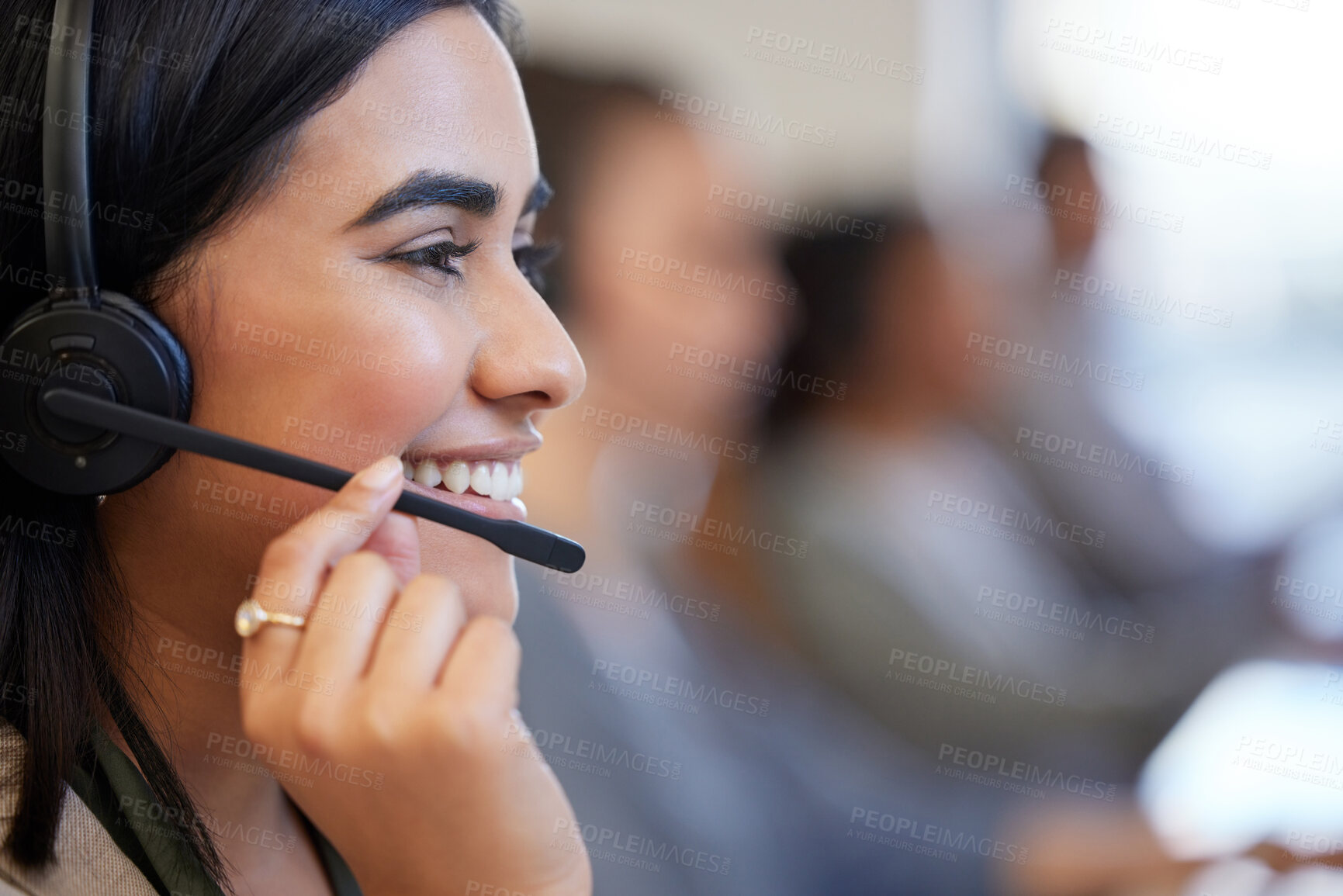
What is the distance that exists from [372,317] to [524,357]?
0.13 m

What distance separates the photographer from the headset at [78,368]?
1.97ft

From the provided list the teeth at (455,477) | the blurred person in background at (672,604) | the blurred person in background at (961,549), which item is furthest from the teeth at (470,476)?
the blurred person in background at (961,549)

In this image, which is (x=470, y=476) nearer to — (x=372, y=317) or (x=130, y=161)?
(x=372, y=317)

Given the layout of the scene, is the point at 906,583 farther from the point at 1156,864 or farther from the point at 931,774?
the point at 1156,864

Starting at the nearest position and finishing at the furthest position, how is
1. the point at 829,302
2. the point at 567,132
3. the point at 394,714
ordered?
the point at 394,714 < the point at 567,132 < the point at 829,302

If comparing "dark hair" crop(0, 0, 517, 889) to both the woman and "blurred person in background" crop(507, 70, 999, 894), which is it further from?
"blurred person in background" crop(507, 70, 999, 894)

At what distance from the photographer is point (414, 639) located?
598 mm

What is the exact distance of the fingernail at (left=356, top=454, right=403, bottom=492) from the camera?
0.64 meters

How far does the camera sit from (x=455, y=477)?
2.65 ft

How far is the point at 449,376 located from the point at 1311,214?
6.13 feet

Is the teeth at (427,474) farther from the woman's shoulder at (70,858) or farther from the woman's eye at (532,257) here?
the woman's shoulder at (70,858)

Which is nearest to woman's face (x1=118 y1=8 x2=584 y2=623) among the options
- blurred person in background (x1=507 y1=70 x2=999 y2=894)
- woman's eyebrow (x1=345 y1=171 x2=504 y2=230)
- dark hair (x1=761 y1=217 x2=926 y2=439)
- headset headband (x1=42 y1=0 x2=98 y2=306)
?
woman's eyebrow (x1=345 y1=171 x2=504 y2=230)

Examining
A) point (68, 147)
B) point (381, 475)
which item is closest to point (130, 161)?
point (68, 147)

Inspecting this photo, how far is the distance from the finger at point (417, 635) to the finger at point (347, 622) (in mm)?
11
